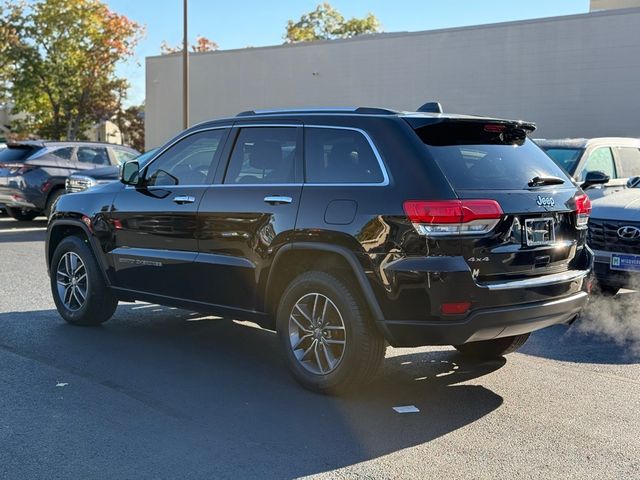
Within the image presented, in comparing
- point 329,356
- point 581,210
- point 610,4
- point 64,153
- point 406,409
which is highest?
point 610,4

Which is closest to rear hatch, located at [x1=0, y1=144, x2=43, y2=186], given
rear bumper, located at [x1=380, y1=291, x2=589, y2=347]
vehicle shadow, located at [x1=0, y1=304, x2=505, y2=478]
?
vehicle shadow, located at [x1=0, y1=304, x2=505, y2=478]

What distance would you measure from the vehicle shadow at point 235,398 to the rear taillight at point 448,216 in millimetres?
1184

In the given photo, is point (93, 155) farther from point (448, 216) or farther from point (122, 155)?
point (448, 216)

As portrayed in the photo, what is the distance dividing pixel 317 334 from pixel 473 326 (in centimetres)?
112

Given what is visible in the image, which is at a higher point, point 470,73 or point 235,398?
point 470,73

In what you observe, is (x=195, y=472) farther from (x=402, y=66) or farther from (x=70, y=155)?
(x=402, y=66)

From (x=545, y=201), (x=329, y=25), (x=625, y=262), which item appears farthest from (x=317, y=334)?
(x=329, y=25)

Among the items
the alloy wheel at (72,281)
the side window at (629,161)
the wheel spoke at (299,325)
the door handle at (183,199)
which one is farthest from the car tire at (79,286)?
the side window at (629,161)

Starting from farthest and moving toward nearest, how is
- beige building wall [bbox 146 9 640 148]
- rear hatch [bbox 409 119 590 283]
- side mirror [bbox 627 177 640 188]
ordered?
beige building wall [bbox 146 9 640 148] < side mirror [bbox 627 177 640 188] < rear hatch [bbox 409 119 590 283]

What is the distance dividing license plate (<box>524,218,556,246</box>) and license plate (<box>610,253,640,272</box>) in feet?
8.69

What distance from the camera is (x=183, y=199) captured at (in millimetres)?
5762

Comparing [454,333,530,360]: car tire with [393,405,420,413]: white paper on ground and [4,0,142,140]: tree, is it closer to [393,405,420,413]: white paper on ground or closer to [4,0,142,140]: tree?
[393,405,420,413]: white paper on ground

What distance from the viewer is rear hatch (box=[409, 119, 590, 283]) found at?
14.4 feet

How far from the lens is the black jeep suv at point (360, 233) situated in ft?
14.3
